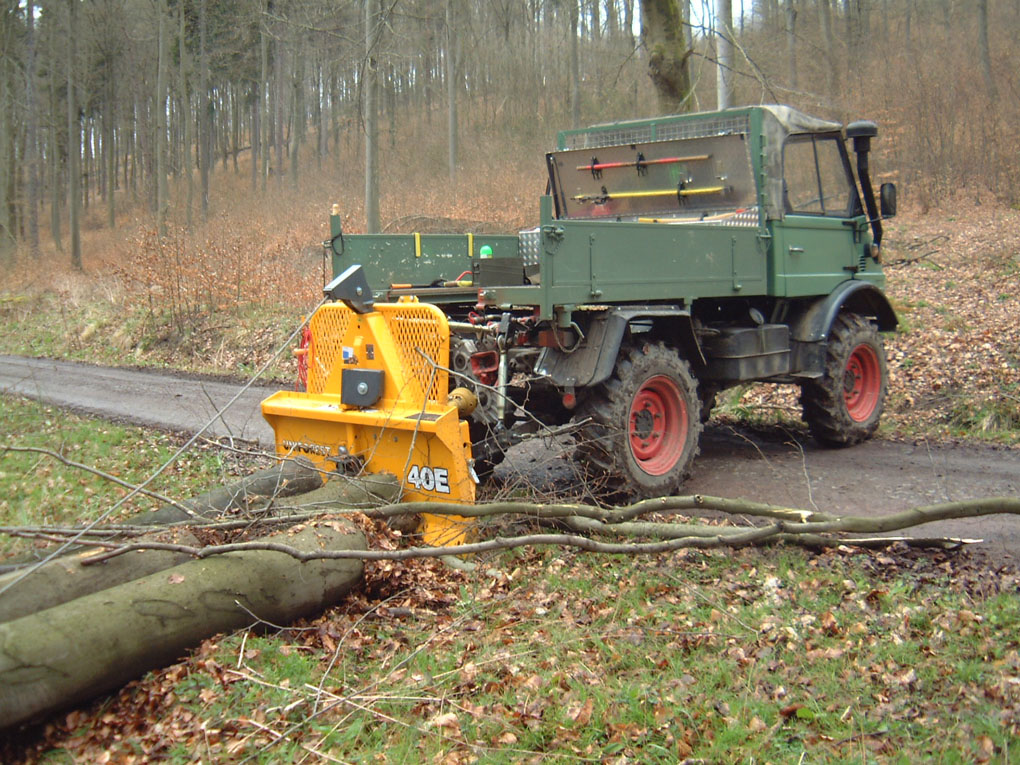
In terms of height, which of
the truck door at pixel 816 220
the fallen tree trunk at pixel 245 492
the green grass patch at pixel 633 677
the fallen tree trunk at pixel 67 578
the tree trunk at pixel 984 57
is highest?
the tree trunk at pixel 984 57

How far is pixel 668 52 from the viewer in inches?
460

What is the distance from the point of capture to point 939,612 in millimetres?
4062

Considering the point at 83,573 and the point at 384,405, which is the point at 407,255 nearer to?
the point at 384,405

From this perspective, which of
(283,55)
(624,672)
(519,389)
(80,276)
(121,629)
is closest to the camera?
(121,629)

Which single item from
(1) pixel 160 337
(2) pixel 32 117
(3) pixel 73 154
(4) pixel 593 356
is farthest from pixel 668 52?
(2) pixel 32 117

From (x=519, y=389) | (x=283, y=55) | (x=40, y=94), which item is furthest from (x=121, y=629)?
(x=40, y=94)

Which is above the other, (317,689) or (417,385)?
(417,385)

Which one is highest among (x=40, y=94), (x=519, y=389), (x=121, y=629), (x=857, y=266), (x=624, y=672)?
(x=40, y=94)

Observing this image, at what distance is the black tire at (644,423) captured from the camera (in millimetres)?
5668

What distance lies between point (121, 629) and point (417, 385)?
2400 mm

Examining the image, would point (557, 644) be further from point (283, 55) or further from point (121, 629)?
point (283, 55)

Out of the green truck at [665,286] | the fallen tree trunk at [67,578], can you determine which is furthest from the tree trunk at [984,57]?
the fallen tree trunk at [67,578]

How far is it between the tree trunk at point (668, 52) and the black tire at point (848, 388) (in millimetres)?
4867

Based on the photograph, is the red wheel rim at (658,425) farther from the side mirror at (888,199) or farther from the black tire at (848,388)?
the side mirror at (888,199)
